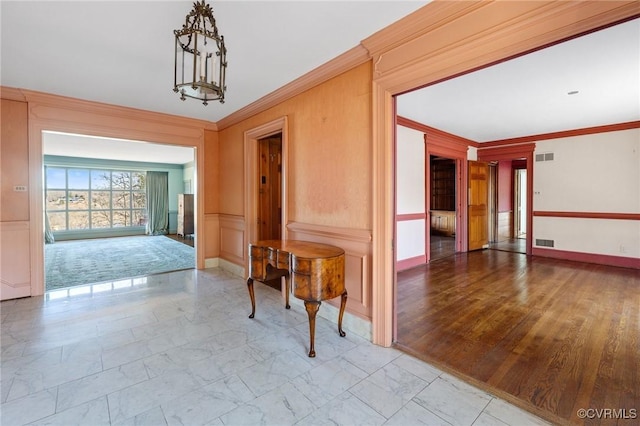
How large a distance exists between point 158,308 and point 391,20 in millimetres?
3668

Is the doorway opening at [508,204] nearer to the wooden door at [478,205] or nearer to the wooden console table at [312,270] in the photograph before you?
the wooden door at [478,205]

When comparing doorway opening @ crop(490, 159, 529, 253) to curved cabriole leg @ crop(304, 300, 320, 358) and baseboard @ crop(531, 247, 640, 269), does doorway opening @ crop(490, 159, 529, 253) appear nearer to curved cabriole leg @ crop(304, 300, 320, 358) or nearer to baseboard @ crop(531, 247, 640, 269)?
baseboard @ crop(531, 247, 640, 269)

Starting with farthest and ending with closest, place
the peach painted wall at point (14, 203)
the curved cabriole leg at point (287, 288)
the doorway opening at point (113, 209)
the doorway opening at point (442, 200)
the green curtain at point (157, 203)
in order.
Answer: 1. the green curtain at point (157, 203)
2. the doorway opening at point (442, 200)
3. the doorway opening at point (113, 209)
4. the peach painted wall at point (14, 203)
5. the curved cabriole leg at point (287, 288)

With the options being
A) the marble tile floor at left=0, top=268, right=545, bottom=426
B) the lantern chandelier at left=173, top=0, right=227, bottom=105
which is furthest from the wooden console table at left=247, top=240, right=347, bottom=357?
the lantern chandelier at left=173, top=0, right=227, bottom=105

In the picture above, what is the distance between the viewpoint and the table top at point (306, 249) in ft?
7.79

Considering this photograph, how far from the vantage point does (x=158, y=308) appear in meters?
3.25

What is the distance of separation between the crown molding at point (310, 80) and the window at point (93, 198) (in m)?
7.62

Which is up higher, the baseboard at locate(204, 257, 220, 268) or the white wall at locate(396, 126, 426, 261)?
the white wall at locate(396, 126, 426, 261)

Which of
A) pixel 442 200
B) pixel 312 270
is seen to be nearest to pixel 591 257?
pixel 442 200

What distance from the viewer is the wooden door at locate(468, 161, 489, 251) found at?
6.56 metres

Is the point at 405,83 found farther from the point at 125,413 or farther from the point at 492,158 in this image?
the point at 492,158

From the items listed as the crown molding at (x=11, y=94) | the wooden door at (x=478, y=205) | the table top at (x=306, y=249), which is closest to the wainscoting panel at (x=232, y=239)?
the table top at (x=306, y=249)

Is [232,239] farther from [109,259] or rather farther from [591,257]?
[591,257]

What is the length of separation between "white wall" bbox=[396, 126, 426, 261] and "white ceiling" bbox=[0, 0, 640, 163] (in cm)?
65
